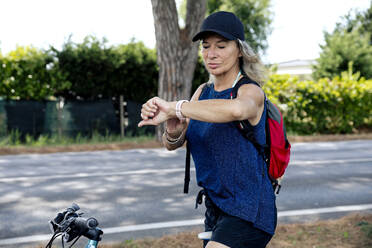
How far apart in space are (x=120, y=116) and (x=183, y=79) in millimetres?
3347

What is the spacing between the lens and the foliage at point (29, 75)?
44.3 ft

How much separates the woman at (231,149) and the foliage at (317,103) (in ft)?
45.7

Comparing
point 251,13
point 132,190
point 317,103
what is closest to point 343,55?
point 251,13

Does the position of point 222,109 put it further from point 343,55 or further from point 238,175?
point 343,55

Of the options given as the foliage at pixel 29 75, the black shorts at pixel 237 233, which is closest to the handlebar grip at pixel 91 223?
the black shorts at pixel 237 233

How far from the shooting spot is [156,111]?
195 cm

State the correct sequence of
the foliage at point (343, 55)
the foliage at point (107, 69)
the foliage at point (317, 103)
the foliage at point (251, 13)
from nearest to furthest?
the foliage at point (107, 69)
the foliage at point (317, 103)
the foliage at point (251, 13)
the foliage at point (343, 55)

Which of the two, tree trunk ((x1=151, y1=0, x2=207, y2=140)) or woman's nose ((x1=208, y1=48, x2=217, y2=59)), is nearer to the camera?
woman's nose ((x1=208, y1=48, x2=217, y2=59))

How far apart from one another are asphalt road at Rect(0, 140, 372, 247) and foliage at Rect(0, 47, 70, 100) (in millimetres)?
3661

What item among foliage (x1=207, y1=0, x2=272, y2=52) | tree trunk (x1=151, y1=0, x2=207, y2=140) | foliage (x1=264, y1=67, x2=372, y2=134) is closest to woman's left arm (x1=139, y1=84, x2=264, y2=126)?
tree trunk (x1=151, y1=0, x2=207, y2=140)

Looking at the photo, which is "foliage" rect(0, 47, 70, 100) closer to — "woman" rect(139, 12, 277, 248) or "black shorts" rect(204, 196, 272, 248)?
"woman" rect(139, 12, 277, 248)

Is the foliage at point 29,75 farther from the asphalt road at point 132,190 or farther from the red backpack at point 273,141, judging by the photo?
the red backpack at point 273,141

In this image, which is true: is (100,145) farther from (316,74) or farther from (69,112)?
(316,74)

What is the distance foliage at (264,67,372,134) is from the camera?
1609cm
